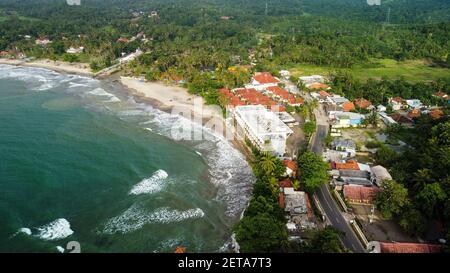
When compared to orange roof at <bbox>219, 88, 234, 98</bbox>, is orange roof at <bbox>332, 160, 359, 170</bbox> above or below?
below

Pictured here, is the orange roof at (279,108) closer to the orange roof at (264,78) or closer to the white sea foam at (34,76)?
the orange roof at (264,78)

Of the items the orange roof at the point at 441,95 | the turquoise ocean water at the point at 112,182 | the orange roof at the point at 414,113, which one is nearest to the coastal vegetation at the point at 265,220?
the turquoise ocean water at the point at 112,182

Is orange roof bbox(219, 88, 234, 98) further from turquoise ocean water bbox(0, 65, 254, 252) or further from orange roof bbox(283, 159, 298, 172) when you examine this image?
orange roof bbox(283, 159, 298, 172)

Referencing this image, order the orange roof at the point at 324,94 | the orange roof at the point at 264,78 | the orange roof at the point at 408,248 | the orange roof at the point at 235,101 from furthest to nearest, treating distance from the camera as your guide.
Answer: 1. the orange roof at the point at 264,78
2. the orange roof at the point at 324,94
3. the orange roof at the point at 235,101
4. the orange roof at the point at 408,248

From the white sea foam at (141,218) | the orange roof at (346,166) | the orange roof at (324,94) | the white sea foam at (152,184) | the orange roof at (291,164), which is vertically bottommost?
the white sea foam at (141,218)

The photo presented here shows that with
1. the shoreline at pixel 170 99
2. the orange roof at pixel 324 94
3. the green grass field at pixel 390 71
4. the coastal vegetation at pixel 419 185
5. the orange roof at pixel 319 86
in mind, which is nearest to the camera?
the coastal vegetation at pixel 419 185

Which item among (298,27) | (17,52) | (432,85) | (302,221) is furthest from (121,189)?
(298,27)

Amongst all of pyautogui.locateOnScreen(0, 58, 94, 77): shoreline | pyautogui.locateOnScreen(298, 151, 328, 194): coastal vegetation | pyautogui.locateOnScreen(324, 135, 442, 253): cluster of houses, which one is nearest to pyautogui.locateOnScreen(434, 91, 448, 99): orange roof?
pyautogui.locateOnScreen(324, 135, 442, 253): cluster of houses

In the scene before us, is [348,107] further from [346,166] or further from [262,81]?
[346,166]
